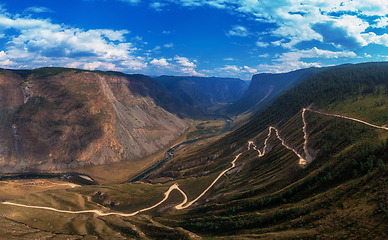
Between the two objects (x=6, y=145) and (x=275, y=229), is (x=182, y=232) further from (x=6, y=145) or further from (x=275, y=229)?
(x=6, y=145)

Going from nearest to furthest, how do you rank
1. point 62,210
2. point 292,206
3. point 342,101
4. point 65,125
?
point 292,206, point 62,210, point 342,101, point 65,125

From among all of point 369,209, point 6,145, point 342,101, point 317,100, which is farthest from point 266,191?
point 6,145

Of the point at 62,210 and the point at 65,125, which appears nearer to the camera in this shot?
the point at 62,210

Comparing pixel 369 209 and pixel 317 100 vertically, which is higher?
pixel 317 100

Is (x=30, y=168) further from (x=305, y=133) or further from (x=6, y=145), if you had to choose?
(x=305, y=133)

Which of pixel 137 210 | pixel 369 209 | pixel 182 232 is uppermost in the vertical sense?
pixel 369 209

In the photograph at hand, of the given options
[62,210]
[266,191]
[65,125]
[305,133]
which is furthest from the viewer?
[65,125]
